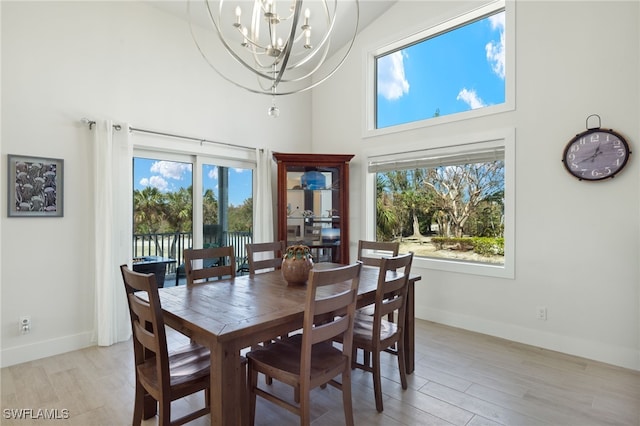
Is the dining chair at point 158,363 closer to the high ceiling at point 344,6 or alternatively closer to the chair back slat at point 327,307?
the chair back slat at point 327,307

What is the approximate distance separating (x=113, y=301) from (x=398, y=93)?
4.04 m

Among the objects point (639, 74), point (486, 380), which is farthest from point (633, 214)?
point (486, 380)

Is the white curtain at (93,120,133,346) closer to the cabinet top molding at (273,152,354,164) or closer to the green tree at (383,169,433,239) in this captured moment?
the cabinet top molding at (273,152,354,164)

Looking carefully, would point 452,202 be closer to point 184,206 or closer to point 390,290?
point 390,290

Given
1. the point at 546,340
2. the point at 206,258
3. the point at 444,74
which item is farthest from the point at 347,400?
the point at 444,74

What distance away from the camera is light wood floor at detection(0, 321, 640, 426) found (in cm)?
211

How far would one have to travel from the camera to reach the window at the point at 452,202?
11.6 feet

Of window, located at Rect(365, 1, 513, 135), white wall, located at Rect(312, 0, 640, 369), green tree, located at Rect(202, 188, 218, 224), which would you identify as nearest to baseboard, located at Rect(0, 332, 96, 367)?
green tree, located at Rect(202, 188, 218, 224)

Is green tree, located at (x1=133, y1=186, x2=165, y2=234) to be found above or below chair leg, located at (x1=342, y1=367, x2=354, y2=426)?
above

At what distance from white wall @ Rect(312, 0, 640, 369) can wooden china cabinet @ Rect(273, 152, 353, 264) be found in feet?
4.95

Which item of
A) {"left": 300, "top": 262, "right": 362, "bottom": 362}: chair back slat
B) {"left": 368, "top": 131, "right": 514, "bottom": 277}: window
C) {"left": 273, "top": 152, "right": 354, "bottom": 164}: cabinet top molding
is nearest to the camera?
{"left": 300, "top": 262, "right": 362, "bottom": 362}: chair back slat

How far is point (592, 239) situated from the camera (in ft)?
9.72

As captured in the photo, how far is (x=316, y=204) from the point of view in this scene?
467 cm

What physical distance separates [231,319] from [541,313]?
300cm
